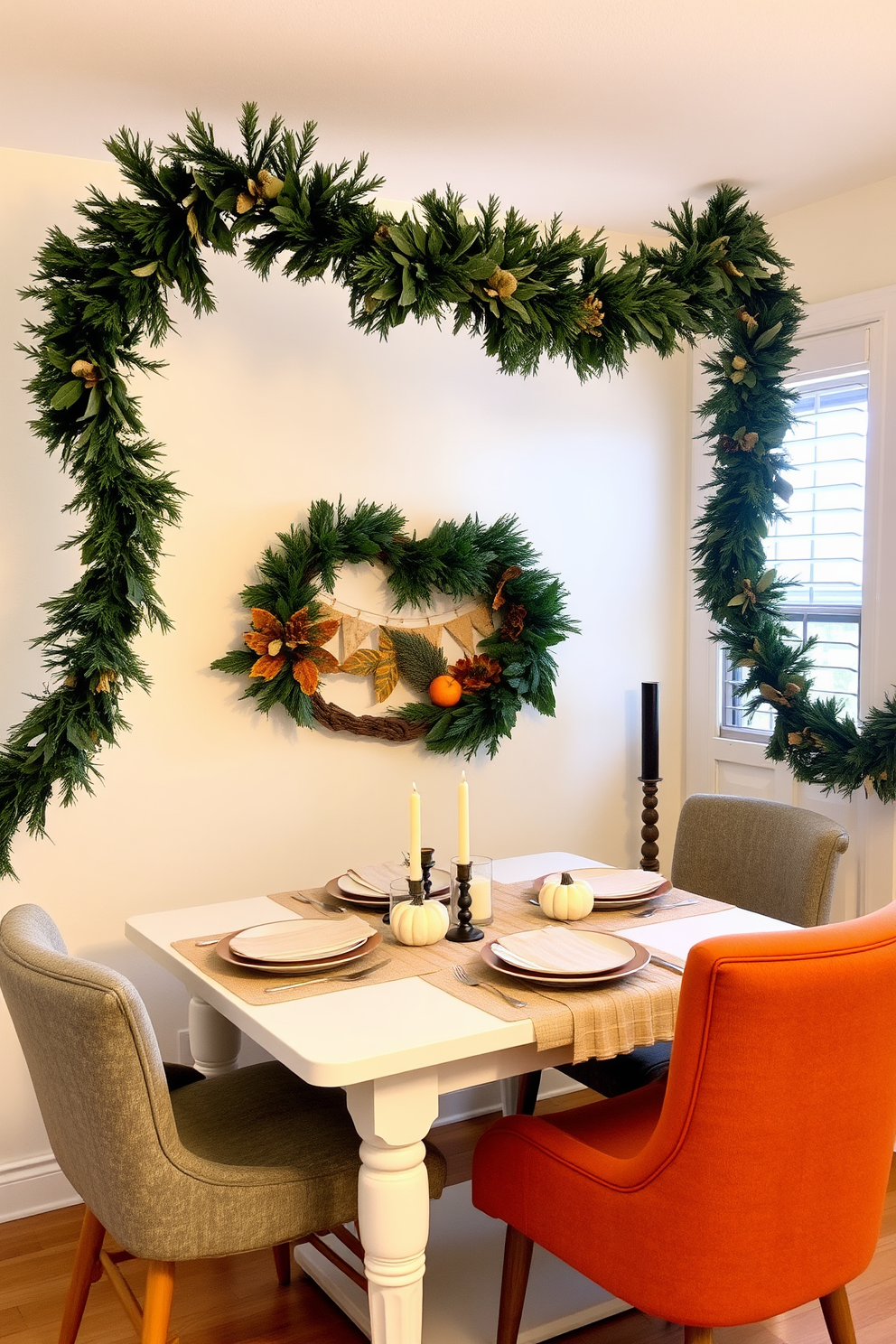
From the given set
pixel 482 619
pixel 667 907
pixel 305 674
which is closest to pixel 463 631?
pixel 482 619

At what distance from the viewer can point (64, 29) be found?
2.15 meters

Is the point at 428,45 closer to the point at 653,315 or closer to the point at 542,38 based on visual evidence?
the point at 542,38

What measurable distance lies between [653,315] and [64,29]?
1.34 metres

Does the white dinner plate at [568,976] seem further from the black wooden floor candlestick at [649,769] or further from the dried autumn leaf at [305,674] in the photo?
the black wooden floor candlestick at [649,769]

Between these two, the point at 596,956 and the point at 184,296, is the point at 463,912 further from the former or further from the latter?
the point at 184,296

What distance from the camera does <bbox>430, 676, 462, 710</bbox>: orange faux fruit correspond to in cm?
316

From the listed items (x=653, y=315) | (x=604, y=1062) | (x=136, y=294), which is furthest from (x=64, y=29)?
(x=604, y=1062)

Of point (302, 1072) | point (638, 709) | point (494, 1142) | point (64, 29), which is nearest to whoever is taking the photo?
point (302, 1072)

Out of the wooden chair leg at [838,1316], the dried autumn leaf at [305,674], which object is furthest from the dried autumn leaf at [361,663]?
the wooden chair leg at [838,1316]

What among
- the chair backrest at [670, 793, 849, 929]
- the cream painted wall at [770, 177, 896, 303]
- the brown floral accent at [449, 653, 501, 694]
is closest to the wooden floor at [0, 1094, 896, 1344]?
the chair backrest at [670, 793, 849, 929]

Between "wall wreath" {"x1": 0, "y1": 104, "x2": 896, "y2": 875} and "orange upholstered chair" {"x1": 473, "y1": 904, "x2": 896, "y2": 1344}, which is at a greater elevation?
"wall wreath" {"x1": 0, "y1": 104, "x2": 896, "y2": 875}

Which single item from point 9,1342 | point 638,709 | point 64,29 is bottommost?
point 9,1342

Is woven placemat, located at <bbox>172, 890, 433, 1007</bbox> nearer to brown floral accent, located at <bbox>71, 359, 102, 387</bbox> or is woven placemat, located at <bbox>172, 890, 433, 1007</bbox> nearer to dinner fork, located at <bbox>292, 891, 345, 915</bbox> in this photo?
dinner fork, located at <bbox>292, 891, 345, 915</bbox>

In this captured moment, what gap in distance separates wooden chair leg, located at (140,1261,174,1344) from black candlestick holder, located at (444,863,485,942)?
740mm
